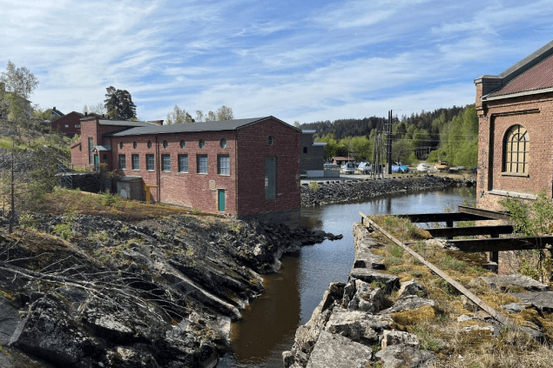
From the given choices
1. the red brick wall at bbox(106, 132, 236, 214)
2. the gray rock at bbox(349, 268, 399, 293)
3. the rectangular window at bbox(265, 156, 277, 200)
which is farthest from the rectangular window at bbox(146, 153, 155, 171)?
the gray rock at bbox(349, 268, 399, 293)

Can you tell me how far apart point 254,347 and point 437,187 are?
64285mm

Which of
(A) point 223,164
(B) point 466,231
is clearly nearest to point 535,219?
(B) point 466,231

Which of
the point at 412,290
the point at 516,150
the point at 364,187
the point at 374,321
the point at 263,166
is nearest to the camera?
the point at 374,321

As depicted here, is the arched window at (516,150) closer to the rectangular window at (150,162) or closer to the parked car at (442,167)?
the rectangular window at (150,162)

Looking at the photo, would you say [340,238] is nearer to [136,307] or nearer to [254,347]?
[254,347]

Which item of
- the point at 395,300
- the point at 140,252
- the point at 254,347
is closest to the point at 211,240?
the point at 140,252

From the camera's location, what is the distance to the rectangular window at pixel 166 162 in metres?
34.2

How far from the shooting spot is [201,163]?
31.3 m

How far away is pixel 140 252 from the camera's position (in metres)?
16.5

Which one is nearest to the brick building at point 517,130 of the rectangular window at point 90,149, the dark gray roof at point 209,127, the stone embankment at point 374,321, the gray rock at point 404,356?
the stone embankment at point 374,321

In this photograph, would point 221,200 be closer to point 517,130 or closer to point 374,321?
point 517,130

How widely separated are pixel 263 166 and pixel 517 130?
1689 cm

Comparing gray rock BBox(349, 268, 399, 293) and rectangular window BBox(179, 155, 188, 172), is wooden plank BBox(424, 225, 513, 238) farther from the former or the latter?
rectangular window BBox(179, 155, 188, 172)

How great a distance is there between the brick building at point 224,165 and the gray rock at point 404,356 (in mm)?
23985
